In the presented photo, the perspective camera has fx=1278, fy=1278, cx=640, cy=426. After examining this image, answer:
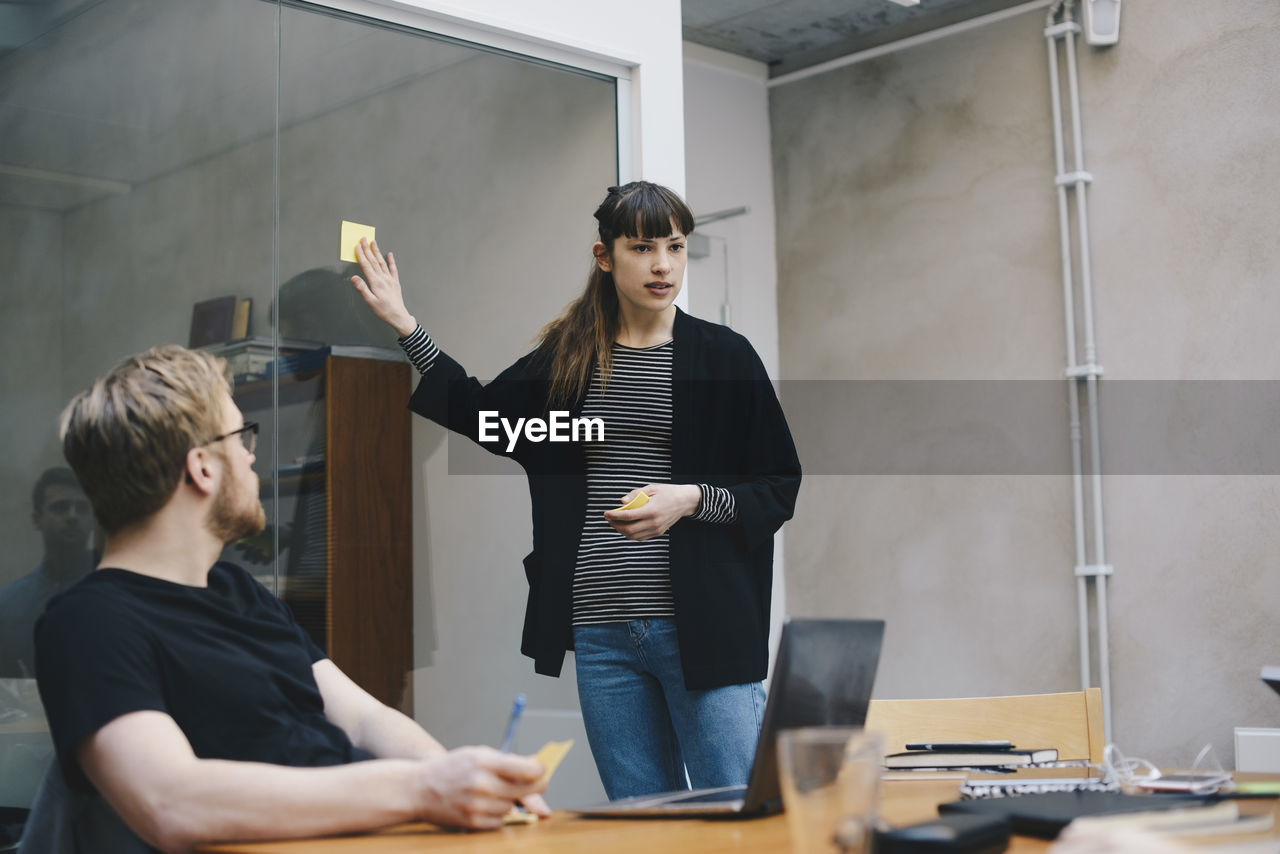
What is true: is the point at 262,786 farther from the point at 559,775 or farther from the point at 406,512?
the point at 559,775

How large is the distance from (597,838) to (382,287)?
1.76m

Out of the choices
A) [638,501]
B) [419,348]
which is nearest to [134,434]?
[638,501]

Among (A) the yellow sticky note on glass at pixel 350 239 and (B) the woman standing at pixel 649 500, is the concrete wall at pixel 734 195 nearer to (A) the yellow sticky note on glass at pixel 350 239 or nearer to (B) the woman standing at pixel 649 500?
(A) the yellow sticky note on glass at pixel 350 239

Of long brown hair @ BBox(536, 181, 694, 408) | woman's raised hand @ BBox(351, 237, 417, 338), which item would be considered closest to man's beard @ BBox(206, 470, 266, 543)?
long brown hair @ BBox(536, 181, 694, 408)

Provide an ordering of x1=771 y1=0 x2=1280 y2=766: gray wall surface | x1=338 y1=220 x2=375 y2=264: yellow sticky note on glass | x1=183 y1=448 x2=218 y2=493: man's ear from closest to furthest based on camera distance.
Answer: x1=183 y1=448 x2=218 y2=493: man's ear, x1=338 y1=220 x2=375 y2=264: yellow sticky note on glass, x1=771 y1=0 x2=1280 y2=766: gray wall surface

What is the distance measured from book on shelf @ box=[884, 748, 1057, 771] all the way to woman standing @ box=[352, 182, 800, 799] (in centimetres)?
69

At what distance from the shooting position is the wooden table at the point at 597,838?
39.5 inches

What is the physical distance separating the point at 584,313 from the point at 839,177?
101 inches

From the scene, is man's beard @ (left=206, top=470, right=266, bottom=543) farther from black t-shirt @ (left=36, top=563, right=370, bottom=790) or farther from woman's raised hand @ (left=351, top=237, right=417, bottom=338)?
woman's raised hand @ (left=351, top=237, right=417, bottom=338)

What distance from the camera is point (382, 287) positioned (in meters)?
2.63

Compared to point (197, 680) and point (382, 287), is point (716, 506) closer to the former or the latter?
point (382, 287)

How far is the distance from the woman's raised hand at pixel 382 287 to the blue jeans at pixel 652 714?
0.74 meters

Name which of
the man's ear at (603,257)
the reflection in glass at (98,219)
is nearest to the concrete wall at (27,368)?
the reflection in glass at (98,219)

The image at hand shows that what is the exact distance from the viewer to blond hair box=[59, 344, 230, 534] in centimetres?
132
